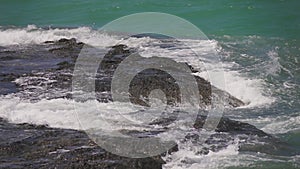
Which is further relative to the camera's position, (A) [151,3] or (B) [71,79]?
(A) [151,3]

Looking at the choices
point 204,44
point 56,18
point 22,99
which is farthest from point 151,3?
point 22,99

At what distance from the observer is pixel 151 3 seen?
27188mm

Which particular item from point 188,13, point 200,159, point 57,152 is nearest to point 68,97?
point 57,152

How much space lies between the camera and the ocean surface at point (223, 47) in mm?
8391

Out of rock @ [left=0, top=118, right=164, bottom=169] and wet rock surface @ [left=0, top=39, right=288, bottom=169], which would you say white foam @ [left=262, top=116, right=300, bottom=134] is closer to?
wet rock surface @ [left=0, top=39, right=288, bottom=169]

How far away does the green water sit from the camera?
71.4 feet

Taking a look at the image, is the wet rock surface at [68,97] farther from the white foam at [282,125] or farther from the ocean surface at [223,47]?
the white foam at [282,125]

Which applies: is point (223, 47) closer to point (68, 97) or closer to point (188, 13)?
point (188, 13)

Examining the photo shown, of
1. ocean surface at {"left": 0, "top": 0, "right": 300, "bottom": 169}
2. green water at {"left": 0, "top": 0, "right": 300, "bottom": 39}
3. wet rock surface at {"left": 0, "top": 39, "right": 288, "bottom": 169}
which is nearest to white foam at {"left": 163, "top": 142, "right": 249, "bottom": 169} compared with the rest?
ocean surface at {"left": 0, "top": 0, "right": 300, "bottom": 169}

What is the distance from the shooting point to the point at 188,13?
82.9 feet

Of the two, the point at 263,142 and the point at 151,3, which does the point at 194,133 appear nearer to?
the point at 263,142

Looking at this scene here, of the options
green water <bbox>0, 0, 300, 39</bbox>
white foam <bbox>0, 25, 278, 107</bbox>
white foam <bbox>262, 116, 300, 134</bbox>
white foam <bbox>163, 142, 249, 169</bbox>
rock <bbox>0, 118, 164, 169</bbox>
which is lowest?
white foam <bbox>262, 116, 300, 134</bbox>

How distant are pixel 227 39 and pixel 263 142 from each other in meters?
12.4

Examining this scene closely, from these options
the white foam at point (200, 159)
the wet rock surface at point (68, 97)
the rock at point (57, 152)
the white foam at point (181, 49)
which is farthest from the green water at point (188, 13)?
the rock at point (57, 152)
